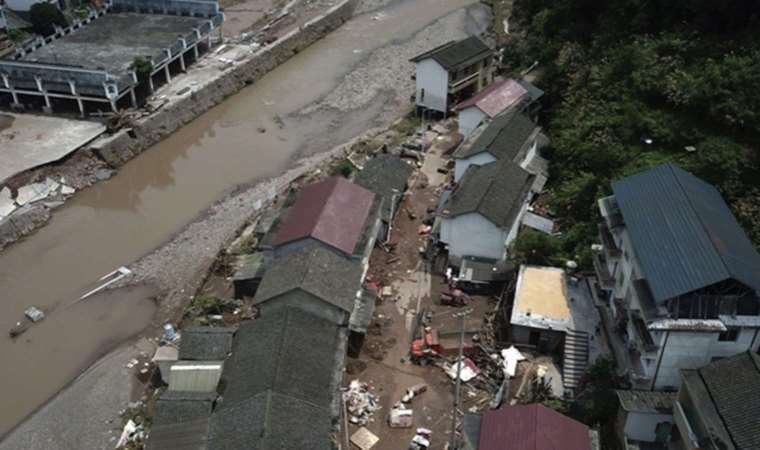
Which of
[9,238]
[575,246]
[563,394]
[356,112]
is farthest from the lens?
[356,112]

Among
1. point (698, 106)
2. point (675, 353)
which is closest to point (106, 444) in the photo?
point (675, 353)

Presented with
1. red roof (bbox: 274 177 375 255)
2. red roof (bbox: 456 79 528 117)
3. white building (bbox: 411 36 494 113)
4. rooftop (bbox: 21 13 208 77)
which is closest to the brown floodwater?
white building (bbox: 411 36 494 113)

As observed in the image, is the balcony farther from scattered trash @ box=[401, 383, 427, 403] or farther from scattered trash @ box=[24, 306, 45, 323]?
scattered trash @ box=[24, 306, 45, 323]

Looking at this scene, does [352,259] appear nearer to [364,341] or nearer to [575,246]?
[364,341]

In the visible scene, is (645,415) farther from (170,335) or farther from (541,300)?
(170,335)

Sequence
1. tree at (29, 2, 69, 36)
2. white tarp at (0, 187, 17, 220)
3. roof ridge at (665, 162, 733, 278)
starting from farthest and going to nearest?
tree at (29, 2, 69, 36)
white tarp at (0, 187, 17, 220)
roof ridge at (665, 162, 733, 278)

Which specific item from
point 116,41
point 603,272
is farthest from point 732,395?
point 116,41
